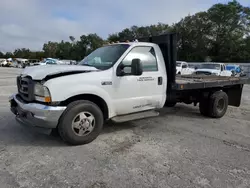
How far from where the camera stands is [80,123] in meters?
3.82

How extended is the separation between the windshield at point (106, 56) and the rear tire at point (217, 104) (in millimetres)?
3062

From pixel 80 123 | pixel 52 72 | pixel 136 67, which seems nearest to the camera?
pixel 52 72

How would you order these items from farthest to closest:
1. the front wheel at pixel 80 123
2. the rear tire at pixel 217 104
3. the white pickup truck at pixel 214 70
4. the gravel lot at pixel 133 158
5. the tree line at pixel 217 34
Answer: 1. the tree line at pixel 217 34
2. the white pickup truck at pixel 214 70
3. the rear tire at pixel 217 104
4. the front wheel at pixel 80 123
5. the gravel lot at pixel 133 158

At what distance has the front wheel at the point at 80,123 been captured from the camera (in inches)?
144

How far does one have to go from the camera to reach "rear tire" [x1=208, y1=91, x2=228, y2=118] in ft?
19.5

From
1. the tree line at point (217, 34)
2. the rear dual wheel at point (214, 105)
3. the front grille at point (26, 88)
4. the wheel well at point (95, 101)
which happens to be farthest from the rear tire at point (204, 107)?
the tree line at point (217, 34)

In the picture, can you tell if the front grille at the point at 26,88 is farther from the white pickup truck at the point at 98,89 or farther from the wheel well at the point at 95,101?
the wheel well at the point at 95,101

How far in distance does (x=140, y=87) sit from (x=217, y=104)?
112 inches

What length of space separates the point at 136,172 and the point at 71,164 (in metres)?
1.00

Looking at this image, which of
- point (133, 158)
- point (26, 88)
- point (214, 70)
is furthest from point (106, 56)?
point (214, 70)

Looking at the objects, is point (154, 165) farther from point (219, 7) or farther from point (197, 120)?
point (219, 7)

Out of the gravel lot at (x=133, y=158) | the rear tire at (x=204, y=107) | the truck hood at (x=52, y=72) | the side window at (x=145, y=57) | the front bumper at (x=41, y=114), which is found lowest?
the gravel lot at (x=133, y=158)

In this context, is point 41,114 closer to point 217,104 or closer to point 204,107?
point 204,107

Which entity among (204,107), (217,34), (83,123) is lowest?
(204,107)
